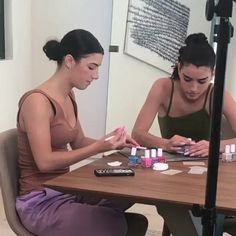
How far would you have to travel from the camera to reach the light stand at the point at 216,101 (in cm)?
96

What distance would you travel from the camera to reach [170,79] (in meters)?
2.27

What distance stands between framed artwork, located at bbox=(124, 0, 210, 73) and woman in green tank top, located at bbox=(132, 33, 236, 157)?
56.8 inches

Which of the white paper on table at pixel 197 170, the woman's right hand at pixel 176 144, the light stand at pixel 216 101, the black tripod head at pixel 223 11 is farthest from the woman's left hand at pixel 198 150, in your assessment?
the black tripod head at pixel 223 11

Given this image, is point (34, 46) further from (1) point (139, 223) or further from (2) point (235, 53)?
(1) point (139, 223)

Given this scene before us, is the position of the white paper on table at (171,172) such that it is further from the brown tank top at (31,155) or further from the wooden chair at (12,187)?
the brown tank top at (31,155)

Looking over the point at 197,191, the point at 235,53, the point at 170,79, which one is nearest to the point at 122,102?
the point at 235,53

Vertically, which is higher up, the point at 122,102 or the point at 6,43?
the point at 6,43

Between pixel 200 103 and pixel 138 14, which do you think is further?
pixel 138 14

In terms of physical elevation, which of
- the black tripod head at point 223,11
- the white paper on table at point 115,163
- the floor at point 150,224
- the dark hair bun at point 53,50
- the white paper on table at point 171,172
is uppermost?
the black tripod head at point 223,11

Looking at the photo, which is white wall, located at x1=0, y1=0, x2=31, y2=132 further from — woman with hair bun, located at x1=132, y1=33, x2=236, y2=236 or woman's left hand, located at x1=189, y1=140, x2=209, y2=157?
woman's left hand, located at x1=189, y1=140, x2=209, y2=157

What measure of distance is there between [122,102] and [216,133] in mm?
2821

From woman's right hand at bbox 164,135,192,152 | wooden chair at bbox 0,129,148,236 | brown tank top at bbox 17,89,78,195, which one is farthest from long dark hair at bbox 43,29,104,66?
woman's right hand at bbox 164,135,192,152

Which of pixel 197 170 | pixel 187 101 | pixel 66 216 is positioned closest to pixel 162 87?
pixel 187 101

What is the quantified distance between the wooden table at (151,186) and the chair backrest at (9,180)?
263 millimetres
